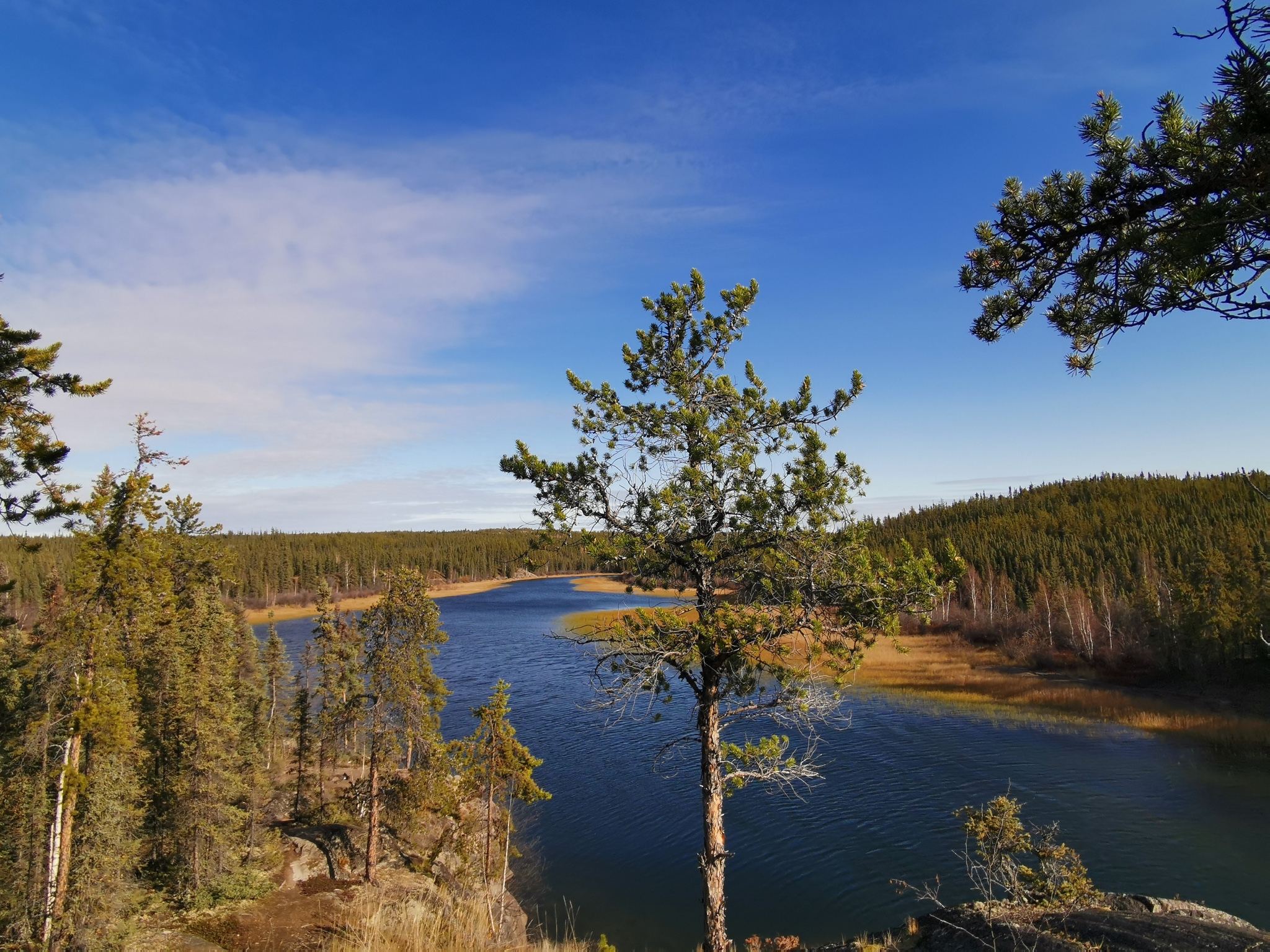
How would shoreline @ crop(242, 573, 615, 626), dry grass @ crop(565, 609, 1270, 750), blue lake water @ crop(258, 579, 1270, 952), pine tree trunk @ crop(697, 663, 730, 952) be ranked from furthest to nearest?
shoreline @ crop(242, 573, 615, 626) → dry grass @ crop(565, 609, 1270, 750) → blue lake water @ crop(258, 579, 1270, 952) → pine tree trunk @ crop(697, 663, 730, 952)

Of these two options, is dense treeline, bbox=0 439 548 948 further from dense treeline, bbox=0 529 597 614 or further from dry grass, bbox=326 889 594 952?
dense treeline, bbox=0 529 597 614

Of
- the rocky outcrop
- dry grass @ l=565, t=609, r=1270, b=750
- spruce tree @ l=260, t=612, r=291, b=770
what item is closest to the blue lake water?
dry grass @ l=565, t=609, r=1270, b=750

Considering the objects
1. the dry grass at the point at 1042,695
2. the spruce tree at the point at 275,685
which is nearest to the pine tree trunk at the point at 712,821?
the dry grass at the point at 1042,695

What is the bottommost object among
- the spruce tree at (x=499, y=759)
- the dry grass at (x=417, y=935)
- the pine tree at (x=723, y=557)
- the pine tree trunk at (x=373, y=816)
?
the pine tree trunk at (x=373, y=816)

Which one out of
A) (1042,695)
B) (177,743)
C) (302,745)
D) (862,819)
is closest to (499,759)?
(177,743)

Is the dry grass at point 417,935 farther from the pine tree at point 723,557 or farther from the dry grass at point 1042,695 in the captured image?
the dry grass at point 1042,695

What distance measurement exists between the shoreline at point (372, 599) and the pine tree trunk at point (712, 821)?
180 ft

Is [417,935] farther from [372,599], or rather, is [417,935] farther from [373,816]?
[372,599]

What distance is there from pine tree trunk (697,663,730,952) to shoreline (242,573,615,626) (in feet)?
180

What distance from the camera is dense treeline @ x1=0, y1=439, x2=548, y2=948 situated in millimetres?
15242

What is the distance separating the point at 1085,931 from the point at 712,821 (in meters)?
7.49

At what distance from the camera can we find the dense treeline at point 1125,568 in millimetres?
45688

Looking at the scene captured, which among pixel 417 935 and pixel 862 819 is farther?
pixel 862 819

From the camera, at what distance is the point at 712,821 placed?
9.56 m
